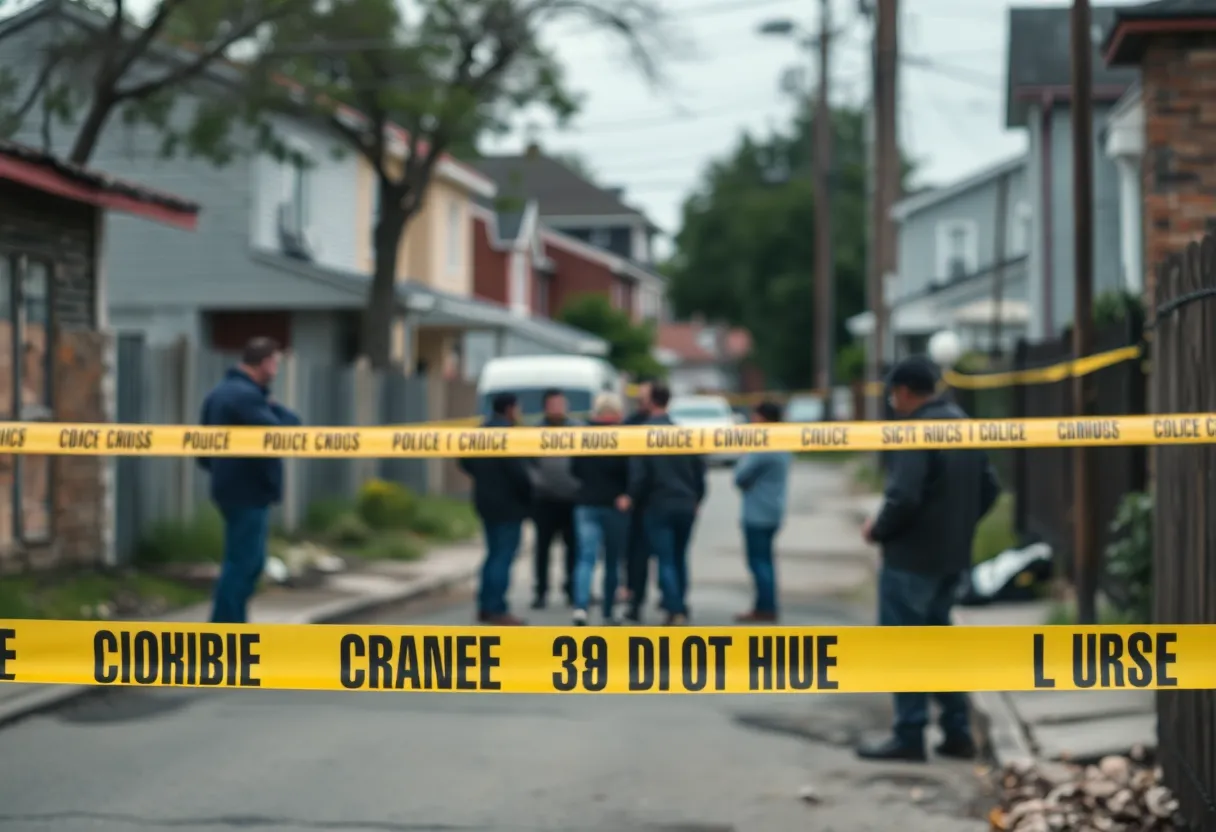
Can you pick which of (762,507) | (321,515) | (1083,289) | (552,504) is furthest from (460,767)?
(321,515)

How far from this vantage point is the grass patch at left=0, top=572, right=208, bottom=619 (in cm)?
1213

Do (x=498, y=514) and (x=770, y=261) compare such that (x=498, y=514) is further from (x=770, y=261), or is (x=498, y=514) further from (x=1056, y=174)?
(x=770, y=261)

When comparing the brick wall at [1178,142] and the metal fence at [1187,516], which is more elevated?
the brick wall at [1178,142]

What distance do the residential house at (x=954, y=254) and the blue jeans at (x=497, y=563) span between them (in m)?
30.1

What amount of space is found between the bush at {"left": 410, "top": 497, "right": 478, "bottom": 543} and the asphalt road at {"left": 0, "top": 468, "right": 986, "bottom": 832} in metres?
Answer: 11.0

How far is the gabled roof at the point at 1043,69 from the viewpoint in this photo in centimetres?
2669

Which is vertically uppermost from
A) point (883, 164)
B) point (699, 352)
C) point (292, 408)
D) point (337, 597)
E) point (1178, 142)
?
point (699, 352)

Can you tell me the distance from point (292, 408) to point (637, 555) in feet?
25.7

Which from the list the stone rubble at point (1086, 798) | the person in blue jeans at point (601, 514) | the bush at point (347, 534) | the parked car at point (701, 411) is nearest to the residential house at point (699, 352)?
the parked car at point (701, 411)

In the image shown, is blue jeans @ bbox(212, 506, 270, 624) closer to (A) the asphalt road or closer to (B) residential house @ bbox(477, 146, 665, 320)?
(A) the asphalt road

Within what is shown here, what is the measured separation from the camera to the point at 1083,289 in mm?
11281

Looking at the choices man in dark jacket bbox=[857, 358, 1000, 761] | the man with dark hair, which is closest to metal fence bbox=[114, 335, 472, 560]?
the man with dark hair

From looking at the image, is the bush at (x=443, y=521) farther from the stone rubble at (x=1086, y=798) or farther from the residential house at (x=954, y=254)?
the residential house at (x=954, y=254)

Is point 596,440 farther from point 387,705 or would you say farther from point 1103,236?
point 1103,236
